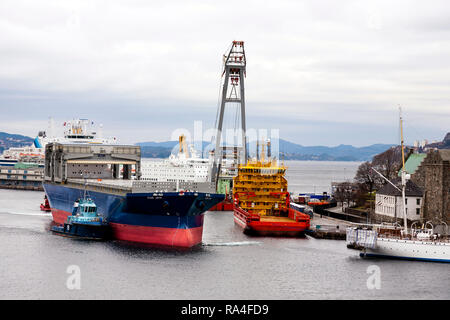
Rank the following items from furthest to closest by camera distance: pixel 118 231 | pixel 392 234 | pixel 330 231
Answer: pixel 330 231 < pixel 118 231 < pixel 392 234

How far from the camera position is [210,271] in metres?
32.6

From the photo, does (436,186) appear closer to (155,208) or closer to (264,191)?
(264,191)

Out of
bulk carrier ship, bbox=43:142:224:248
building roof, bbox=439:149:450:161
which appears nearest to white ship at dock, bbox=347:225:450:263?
building roof, bbox=439:149:450:161

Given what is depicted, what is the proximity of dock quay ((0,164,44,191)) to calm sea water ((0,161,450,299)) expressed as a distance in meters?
70.6

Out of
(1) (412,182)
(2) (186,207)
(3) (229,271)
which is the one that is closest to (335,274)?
(3) (229,271)

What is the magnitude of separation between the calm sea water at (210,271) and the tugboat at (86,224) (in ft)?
3.72

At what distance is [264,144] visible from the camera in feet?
195

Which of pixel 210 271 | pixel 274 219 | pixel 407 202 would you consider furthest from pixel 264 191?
pixel 210 271

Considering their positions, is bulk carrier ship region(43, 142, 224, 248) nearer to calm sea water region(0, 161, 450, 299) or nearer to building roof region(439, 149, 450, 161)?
calm sea water region(0, 161, 450, 299)

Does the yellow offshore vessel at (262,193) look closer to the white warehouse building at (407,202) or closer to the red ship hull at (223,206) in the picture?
the white warehouse building at (407,202)

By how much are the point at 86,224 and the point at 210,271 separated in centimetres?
1324

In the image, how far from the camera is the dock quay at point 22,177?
112688 millimetres
